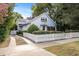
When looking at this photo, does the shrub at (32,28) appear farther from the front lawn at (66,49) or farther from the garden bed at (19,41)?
the front lawn at (66,49)

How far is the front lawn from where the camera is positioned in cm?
427

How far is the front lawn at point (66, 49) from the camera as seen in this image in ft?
14.0

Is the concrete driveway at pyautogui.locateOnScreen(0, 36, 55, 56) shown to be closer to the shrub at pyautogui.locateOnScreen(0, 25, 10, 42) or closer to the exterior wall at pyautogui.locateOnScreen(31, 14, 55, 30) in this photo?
the shrub at pyautogui.locateOnScreen(0, 25, 10, 42)

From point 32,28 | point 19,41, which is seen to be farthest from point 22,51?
point 32,28

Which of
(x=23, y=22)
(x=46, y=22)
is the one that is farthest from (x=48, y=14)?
(x=23, y=22)

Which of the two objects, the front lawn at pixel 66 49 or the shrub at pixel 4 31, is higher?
the shrub at pixel 4 31

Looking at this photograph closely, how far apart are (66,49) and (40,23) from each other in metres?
0.54

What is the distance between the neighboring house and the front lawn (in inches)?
11.5

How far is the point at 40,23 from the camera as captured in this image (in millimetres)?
4359

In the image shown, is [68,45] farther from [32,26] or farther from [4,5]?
[4,5]

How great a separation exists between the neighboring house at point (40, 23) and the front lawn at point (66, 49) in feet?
0.96

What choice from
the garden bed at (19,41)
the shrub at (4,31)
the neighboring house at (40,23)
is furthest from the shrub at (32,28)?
the shrub at (4,31)

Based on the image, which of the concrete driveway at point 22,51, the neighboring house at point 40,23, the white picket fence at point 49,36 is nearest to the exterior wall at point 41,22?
the neighboring house at point 40,23

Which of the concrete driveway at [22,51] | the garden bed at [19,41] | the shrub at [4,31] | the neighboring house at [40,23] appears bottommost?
the concrete driveway at [22,51]
